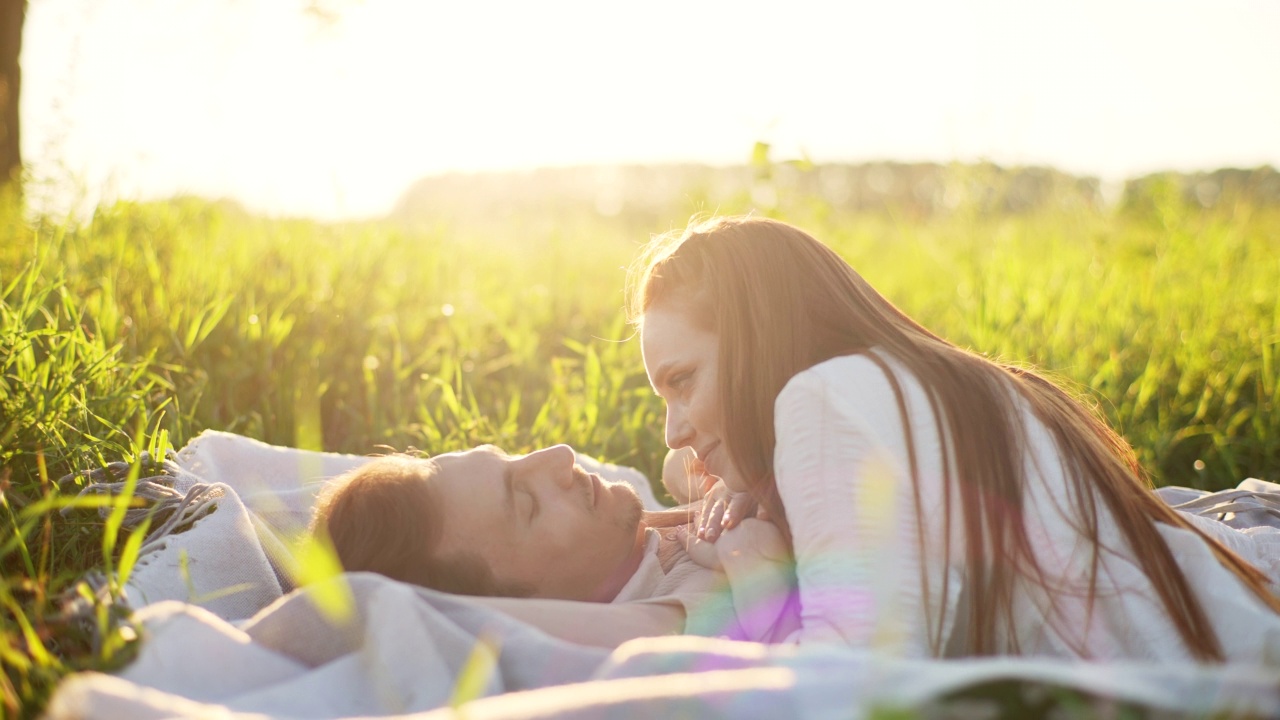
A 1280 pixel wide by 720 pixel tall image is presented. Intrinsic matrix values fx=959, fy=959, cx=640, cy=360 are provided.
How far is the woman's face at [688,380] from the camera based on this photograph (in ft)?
8.07

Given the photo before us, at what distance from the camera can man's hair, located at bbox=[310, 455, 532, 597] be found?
237 cm

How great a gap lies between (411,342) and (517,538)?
2.53 meters

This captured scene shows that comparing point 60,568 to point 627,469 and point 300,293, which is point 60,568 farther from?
point 300,293

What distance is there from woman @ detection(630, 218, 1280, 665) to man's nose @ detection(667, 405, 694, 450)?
0.37 ft

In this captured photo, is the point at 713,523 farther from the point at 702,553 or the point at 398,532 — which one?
the point at 398,532

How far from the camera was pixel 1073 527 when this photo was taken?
2.14 m

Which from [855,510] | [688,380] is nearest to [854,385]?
[855,510]

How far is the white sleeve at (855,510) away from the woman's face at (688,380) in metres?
0.35

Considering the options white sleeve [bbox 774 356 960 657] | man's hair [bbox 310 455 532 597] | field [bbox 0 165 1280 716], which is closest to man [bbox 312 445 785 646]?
man's hair [bbox 310 455 532 597]

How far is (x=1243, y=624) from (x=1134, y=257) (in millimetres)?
5180

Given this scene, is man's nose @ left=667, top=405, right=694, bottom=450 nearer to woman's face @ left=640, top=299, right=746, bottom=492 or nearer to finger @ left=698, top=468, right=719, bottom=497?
woman's face @ left=640, top=299, right=746, bottom=492

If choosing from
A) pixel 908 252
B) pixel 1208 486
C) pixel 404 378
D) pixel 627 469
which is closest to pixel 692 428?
pixel 627 469

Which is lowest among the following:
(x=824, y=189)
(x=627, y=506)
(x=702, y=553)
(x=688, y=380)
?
(x=702, y=553)

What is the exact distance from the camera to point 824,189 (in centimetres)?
1517
